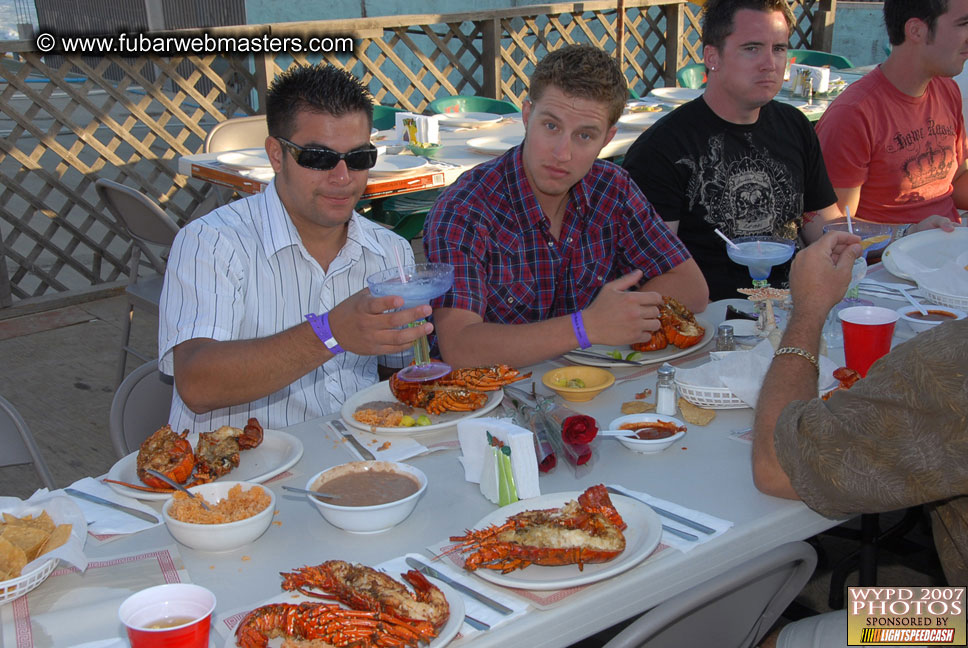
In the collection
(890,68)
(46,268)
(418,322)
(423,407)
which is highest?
(890,68)

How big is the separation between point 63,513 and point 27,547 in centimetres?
13

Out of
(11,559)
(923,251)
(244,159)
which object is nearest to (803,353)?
(11,559)

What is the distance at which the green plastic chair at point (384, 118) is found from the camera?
6012 mm

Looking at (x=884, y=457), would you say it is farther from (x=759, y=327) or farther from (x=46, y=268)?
(x=46, y=268)

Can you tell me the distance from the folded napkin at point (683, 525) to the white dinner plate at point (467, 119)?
419 cm

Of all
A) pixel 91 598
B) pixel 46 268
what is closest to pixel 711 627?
pixel 91 598

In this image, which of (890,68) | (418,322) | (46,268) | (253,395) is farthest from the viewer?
(46,268)

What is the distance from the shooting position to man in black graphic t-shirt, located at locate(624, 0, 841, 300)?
3406mm

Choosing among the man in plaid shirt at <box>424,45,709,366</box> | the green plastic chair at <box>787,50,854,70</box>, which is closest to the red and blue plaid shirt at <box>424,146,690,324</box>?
A: the man in plaid shirt at <box>424,45,709,366</box>

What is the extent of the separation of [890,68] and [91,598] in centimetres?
375

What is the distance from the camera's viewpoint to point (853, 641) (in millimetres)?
1669

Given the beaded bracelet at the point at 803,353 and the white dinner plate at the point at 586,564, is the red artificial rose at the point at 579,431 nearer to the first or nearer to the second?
the white dinner plate at the point at 586,564

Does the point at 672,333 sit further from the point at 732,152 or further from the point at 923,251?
the point at 732,152

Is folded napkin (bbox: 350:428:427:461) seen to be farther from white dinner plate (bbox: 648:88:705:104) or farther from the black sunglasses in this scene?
white dinner plate (bbox: 648:88:705:104)
